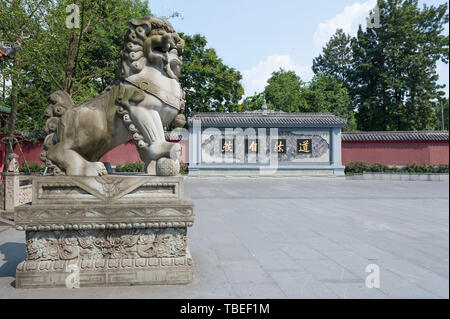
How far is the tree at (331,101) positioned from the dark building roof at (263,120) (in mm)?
6867

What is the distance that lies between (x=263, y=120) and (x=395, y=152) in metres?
7.60

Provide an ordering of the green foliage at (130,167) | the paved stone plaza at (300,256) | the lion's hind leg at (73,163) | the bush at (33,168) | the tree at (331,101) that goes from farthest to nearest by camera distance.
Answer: the tree at (331,101) < the green foliage at (130,167) < the bush at (33,168) < the lion's hind leg at (73,163) < the paved stone plaza at (300,256)

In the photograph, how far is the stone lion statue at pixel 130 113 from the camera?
9.82ft

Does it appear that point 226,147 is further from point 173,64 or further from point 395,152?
point 173,64

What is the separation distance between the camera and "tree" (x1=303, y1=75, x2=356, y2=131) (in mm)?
24641

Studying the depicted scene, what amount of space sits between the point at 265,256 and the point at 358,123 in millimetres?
25139

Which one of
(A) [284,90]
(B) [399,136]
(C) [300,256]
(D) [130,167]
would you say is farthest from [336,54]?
(C) [300,256]

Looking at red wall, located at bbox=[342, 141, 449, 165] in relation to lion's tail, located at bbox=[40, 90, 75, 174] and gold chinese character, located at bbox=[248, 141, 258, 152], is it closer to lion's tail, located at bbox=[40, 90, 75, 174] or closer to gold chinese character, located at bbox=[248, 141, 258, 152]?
gold chinese character, located at bbox=[248, 141, 258, 152]

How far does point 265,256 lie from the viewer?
350cm

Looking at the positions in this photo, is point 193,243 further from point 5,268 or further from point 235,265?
point 5,268

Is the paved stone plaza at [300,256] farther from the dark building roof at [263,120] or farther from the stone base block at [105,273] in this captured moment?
the dark building roof at [263,120]

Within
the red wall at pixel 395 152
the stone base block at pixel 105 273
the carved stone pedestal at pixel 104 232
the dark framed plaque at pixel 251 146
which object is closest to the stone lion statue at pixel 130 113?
the carved stone pedestal at pixel 104 232

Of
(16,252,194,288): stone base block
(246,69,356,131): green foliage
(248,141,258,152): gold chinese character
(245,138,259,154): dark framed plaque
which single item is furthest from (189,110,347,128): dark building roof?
(16,252,194,288): stone base block

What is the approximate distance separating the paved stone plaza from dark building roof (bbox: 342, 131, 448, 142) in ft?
41.2
